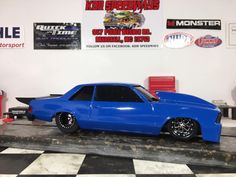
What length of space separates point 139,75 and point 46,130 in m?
2.46

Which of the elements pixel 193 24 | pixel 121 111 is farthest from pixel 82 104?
pixel 193 24

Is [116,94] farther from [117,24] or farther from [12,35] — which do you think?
[12,35]

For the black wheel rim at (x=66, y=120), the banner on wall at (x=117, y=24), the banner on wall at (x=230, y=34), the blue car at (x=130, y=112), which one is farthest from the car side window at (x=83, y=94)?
the banner on wall at (x=230, y=34)

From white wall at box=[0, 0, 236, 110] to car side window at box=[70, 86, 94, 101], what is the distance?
2.13 m

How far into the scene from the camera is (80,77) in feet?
15.7

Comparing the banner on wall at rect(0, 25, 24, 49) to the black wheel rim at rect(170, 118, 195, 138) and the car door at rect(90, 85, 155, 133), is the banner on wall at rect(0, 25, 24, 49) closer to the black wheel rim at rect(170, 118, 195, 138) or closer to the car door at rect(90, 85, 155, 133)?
the car door at rect(90, 85, 155, 133)

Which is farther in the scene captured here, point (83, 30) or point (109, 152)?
point (83, 30)

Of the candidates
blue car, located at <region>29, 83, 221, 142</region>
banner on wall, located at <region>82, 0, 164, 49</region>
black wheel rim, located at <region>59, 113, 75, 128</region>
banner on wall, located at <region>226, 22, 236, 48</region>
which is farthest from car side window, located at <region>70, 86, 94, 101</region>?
banner on wall, located at <region>226, 22, 236, 48</region>

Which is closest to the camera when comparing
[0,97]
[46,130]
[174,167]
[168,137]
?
[174,167]

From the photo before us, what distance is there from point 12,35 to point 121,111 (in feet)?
11.5

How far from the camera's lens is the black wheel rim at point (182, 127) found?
225 centimetres

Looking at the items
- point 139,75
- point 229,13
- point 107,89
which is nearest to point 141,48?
point 139,75

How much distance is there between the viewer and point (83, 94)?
2.62 m

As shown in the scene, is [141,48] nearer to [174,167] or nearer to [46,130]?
[46,130]
